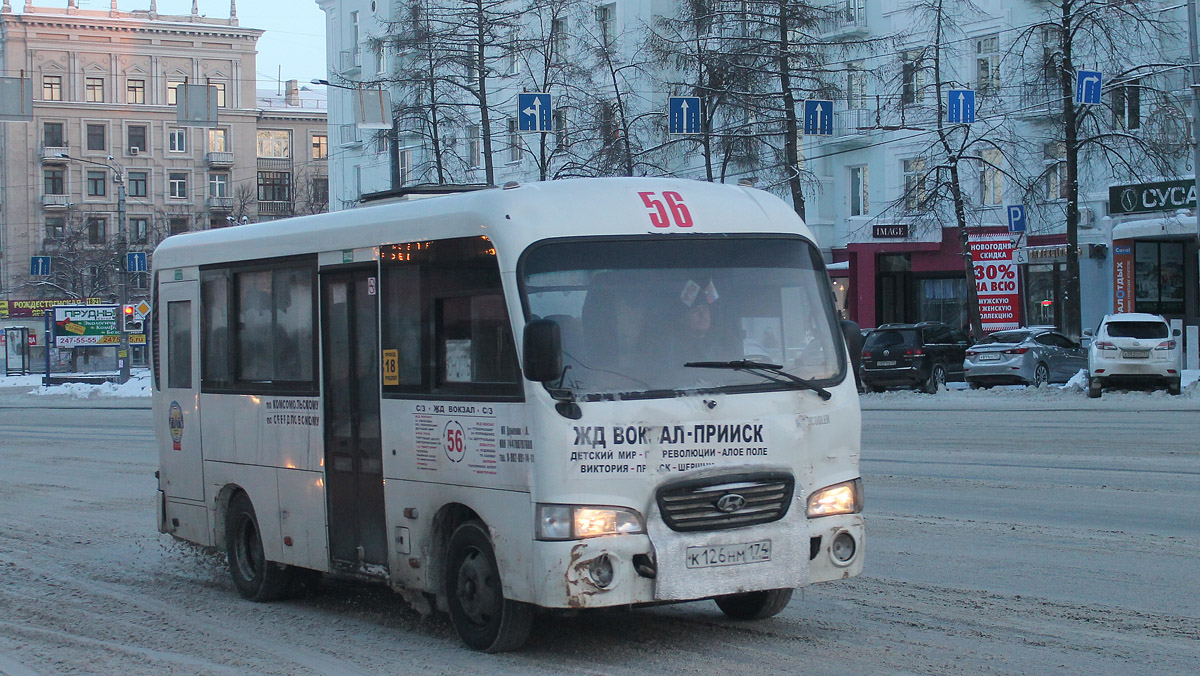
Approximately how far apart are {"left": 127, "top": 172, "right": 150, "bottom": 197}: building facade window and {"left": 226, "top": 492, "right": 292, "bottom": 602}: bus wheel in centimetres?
9266

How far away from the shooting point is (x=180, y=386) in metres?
10.8

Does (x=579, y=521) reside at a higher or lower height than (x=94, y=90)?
lower

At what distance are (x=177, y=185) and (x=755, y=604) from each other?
97.0 metres

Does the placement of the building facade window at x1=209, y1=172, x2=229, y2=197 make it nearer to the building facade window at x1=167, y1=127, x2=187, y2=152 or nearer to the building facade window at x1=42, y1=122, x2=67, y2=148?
the building facade window at x1=167, y1=127, x2=187, y2=152

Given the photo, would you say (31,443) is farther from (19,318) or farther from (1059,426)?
(19,318)

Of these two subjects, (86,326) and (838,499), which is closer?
(838,499)

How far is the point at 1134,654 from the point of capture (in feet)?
23.0

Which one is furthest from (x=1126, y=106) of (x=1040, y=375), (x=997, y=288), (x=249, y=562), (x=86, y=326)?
(x=86, y=326)

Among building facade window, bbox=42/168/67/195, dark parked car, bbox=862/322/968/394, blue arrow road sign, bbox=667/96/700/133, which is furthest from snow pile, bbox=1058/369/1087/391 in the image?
building facade window, bbox=42/168/67/195

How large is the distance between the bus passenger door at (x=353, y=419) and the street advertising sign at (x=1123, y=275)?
1402 inches

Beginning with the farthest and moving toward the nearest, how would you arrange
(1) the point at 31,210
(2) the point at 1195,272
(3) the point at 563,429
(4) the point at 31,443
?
(1) the point at 31,210 → (2) the point at 1195,272 → (4) the point at 31,443 → (3) the point at 563,429

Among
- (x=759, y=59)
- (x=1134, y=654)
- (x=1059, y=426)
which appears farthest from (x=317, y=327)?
(x=759, y=59)

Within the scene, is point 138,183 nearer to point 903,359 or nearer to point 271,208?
point 271,208

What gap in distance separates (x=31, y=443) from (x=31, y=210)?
76676mm
